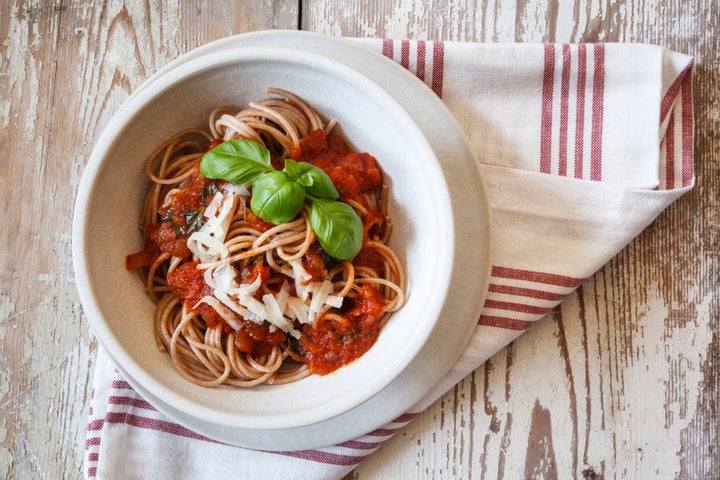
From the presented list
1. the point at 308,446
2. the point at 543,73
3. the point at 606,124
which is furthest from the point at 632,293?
the point at 308,446

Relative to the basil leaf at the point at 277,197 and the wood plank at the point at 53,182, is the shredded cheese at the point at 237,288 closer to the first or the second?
the basil leaf at the point at 277,197

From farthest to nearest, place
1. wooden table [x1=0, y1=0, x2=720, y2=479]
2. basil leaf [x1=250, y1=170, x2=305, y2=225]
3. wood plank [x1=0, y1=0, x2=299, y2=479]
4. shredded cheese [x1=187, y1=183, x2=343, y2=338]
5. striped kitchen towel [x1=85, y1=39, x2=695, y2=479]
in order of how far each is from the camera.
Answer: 1. wood plank [x1=0, y1=0, x2=299, y2=479]
2. wooden table [x1=0, y1=0, x2=720, y2=479]
3. striped kitchen towel [x1=85, y1=39, x2=695, y2=479]
4. shredded cheese [x1=187, y1=183, x2=343, y2=338]
5. basil leaf [x1=250, y1=170, x2=305, y2=225]

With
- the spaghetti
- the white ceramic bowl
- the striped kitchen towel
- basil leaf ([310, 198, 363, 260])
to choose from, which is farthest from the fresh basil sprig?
the striped kitchen towel

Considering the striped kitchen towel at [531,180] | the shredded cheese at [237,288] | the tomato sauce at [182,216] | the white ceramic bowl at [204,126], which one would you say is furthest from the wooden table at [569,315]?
the shredded cheese at [237,288]

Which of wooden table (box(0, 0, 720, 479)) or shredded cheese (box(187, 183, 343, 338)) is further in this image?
wooden table (box(0, 0, 720, 479))

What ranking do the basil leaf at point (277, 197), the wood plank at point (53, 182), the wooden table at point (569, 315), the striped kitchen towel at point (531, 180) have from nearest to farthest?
1. the basil leaf at point (277, 197)
2. the striped kitchen towel at point (531, 180)
3. the wooden table at point (569, 315)
4. the wood plank at point (53, 182)

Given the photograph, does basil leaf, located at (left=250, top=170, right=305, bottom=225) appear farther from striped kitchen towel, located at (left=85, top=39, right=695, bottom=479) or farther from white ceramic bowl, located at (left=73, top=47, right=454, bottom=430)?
striped kitchen towel, located at (left=85, top=39, right=695, bottom=479)
